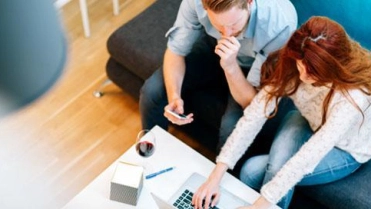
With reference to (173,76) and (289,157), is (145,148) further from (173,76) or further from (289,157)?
(289,157)

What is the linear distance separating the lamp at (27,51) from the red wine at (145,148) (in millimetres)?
1313

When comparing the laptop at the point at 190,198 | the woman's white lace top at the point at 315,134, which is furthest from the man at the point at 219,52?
the laptop at the point at 190,198

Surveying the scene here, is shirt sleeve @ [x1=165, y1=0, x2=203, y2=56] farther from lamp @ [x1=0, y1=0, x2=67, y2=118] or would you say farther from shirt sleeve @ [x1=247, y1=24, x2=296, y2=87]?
lamp @ [x1=0, y1=0, x2=67, y2=118]

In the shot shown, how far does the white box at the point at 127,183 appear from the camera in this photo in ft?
4.76

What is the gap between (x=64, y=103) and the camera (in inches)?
92.5

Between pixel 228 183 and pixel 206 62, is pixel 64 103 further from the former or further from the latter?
pixel 228 183

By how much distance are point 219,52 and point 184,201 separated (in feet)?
1.59

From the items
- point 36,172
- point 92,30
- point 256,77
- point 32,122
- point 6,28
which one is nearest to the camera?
point 6,28

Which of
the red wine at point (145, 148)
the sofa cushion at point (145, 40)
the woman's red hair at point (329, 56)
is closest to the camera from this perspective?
the woman's red hair at point (329, 56)

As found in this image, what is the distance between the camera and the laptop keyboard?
1505 mm

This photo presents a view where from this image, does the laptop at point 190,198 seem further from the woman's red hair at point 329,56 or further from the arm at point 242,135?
the woman's red hair at point 329,56

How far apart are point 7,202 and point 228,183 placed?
0.85m

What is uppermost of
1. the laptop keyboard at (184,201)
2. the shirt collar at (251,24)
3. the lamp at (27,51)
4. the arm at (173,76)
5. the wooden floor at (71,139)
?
the lamp at (27,51)

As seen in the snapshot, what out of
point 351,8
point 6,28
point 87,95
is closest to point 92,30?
point 87,95
